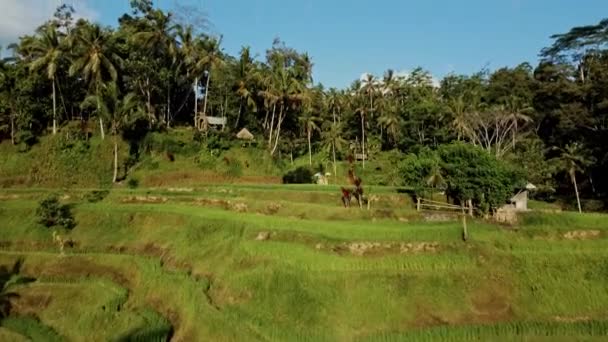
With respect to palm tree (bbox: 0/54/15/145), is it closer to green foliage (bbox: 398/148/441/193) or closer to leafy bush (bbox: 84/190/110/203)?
leafy bush (bbox: 84/190/110/203)

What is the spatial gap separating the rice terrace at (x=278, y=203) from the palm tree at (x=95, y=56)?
21 cm

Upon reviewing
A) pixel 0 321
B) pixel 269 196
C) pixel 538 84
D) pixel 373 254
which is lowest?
pixel 0 321

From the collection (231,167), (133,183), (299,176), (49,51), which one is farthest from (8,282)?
(299,176)

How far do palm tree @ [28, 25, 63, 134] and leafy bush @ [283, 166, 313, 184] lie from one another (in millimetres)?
19984

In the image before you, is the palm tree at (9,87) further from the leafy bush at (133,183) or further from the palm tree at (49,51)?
the leafy bush at (133,183)

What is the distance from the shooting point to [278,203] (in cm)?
3038

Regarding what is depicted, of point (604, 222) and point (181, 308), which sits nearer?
point (181, 308)

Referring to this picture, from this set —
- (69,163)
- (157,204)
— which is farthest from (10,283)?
(69,163)

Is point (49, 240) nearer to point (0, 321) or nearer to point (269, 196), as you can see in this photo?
point (0, 321)

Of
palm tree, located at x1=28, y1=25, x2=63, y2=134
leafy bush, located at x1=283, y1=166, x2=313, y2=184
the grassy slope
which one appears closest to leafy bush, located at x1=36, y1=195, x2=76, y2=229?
the grassy slope

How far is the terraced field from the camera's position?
61.1ft

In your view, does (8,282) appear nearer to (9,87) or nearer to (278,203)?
(278,203)

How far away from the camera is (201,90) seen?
59656 mm

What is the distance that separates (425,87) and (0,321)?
59255 millimetres
